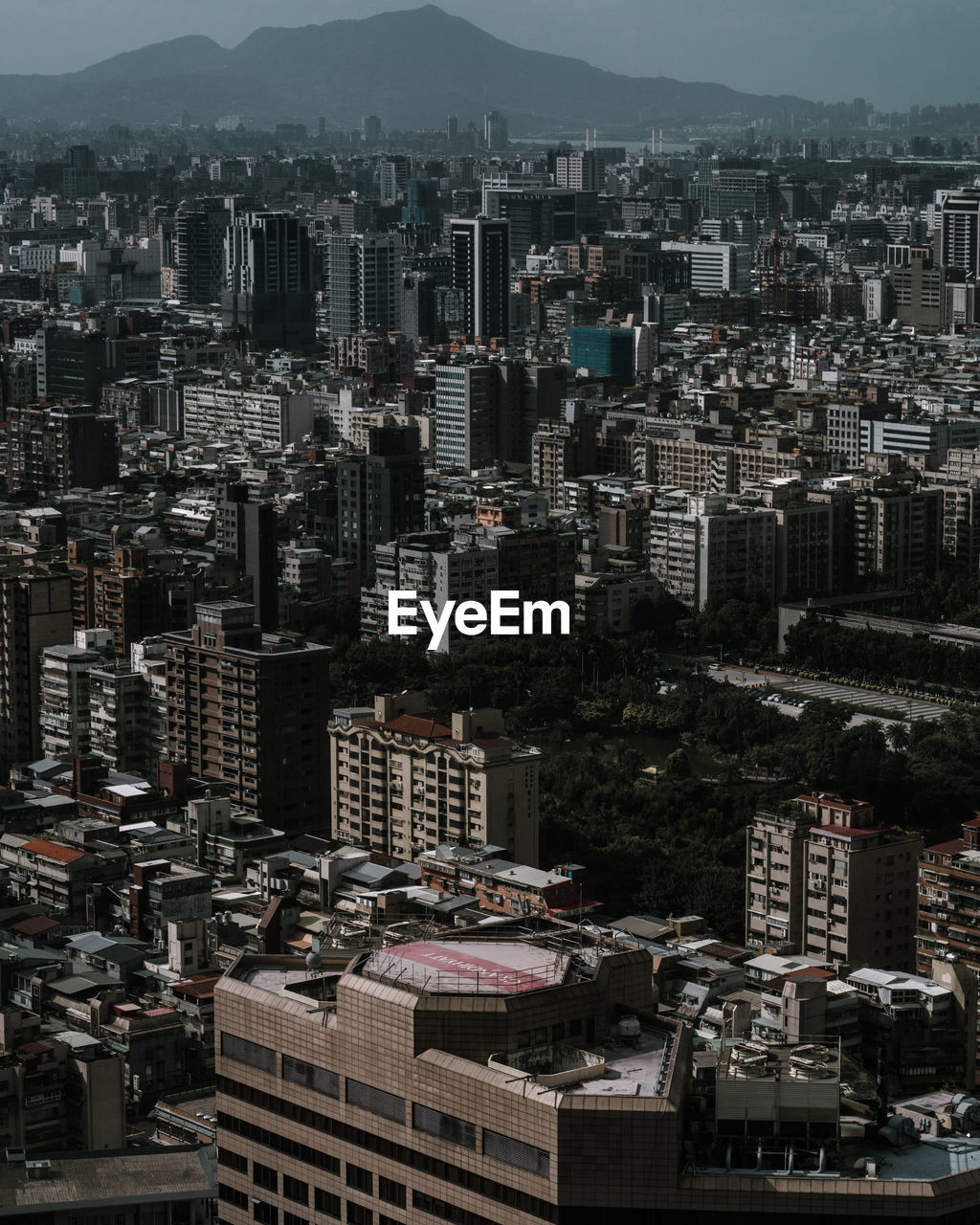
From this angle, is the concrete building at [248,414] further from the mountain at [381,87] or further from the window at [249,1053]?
the mountain at [381,87]

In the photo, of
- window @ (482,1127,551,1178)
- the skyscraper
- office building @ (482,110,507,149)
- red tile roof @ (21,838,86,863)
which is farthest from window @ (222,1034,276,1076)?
office building @ (482,110,507,149)

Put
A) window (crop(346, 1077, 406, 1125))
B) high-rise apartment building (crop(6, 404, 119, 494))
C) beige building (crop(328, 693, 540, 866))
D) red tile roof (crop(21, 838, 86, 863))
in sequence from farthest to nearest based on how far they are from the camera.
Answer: high-rise apartment building (crop(6, 404, 119, 494)) → beige building (crop(328, 693, 540, 866)) → red tile roof (crop(21, 838, 86, 863)) → window (crop(346, 1077, 406, 1125))

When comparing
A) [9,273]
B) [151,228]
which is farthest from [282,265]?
[151,228]

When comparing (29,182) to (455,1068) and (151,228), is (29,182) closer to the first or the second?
(151,228)

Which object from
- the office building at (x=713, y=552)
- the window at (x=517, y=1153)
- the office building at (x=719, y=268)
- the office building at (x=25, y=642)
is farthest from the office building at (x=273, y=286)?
the window at (x=517, y=1153)

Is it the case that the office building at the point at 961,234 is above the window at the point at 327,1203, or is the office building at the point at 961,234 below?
above

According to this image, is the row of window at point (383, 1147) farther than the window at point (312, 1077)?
No

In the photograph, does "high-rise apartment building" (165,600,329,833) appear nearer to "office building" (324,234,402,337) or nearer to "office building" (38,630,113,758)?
"office building" (38,630,113,758)

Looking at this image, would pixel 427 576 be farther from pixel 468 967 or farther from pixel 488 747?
pixel 468 967
